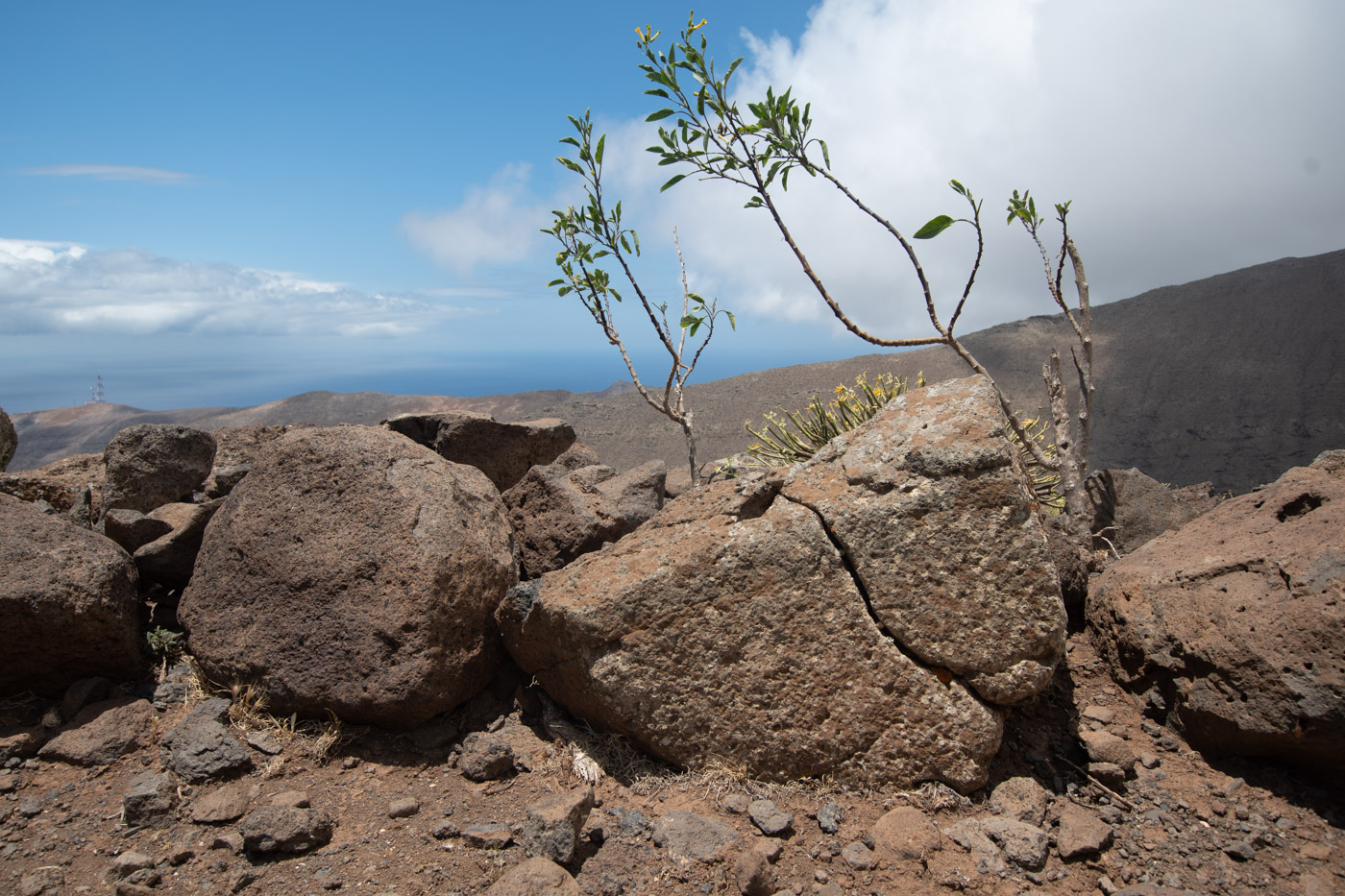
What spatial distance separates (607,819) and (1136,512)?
435cm

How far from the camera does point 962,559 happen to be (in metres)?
3.02

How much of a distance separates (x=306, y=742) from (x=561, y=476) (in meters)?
1.89

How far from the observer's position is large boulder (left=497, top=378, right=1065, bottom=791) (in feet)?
9.95

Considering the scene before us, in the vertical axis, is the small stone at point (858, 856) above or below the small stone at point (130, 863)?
below

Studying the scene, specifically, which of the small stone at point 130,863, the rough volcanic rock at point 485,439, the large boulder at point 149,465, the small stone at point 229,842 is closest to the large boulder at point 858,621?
the small stone at point 229,842

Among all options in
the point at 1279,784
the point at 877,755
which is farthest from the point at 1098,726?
the point at 877,755

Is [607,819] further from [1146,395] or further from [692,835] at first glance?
[1146,395]

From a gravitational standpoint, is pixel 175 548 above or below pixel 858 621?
above

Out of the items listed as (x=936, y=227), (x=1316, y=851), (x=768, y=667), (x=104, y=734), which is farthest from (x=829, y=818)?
(x=104, y=734)

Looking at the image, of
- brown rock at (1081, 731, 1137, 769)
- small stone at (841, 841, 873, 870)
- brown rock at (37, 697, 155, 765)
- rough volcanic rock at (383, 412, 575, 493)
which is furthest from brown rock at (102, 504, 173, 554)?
brown rock at (1081, 731, 1137, 769)

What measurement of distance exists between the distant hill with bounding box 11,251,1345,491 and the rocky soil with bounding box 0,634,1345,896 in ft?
21.2

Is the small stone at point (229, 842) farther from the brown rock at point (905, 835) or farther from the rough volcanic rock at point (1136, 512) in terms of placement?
the rough volcanic rock at point (1136, 512)

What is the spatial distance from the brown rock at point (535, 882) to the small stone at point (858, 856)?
98cm

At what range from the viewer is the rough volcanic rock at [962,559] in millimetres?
3016
